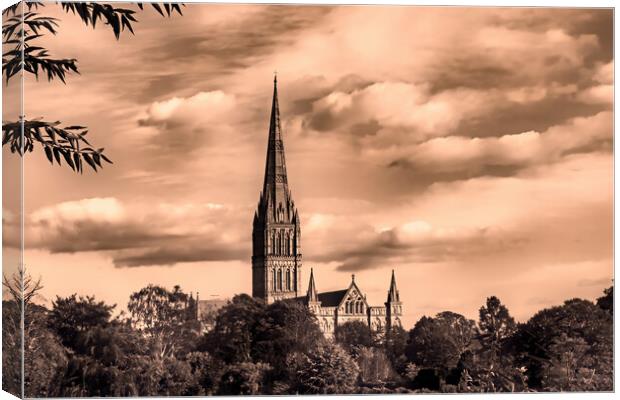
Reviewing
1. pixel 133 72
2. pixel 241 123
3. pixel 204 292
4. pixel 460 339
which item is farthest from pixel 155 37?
pixel 460 339

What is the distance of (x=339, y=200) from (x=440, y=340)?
333 cm

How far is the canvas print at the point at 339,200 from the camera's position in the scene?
24531 millimetres

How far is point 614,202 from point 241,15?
25.4ft

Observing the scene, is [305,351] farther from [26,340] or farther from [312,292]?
[26,340]

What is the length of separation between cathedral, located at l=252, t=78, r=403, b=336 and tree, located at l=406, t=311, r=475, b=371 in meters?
0.58

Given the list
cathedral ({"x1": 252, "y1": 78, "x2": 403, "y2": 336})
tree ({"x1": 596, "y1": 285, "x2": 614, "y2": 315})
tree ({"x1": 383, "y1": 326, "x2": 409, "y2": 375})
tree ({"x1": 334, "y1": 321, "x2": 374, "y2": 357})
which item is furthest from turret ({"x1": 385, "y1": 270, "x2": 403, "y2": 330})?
tree ({"x1": 596, "y1": 285, "x2": 614, "y2": 315})

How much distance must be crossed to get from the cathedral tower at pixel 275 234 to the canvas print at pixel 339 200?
0.05 meters

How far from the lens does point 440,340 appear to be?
85.2 ft

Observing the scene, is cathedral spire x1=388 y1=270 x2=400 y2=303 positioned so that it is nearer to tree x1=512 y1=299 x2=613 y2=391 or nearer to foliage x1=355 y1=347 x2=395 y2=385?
foliage x1=355 y1=347 x2=395 y2=385

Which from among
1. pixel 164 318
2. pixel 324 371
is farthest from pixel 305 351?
pixel 164 318

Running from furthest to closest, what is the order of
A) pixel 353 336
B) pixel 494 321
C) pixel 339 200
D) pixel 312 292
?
1. pixel 312 292
2. pixel 353 336
3. pixel 494 321
4. pixel 339 200

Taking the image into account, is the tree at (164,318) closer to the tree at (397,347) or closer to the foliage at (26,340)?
the foliage at (26,340)

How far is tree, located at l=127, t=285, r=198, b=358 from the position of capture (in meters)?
24.8

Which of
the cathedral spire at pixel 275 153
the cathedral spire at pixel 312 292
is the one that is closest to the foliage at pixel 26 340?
the cathedral spire at pixel 275 153
